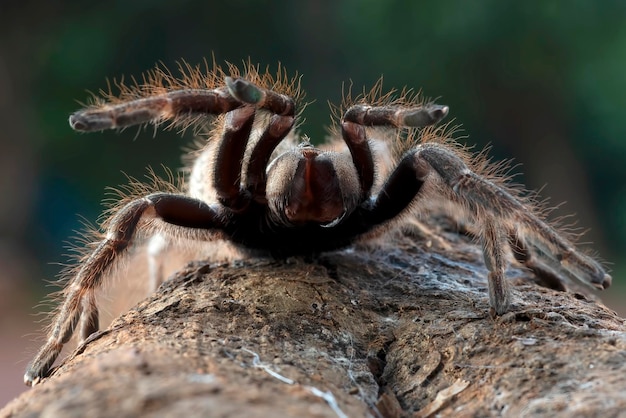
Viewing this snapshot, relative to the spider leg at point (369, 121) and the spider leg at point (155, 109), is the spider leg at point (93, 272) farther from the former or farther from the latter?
the spider leg at point (369, 121)

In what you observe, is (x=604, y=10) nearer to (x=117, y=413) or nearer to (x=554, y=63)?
(x=554, y=63)

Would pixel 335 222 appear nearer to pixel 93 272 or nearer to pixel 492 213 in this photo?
pixel 492 213

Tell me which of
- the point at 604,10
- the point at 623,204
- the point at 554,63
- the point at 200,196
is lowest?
the point at 200,196

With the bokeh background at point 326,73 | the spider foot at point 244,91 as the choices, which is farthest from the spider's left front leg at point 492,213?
the bokeh background at point 326,73

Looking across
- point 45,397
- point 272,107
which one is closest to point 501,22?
point 272,107

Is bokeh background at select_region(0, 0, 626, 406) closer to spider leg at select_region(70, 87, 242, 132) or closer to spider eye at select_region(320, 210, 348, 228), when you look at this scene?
spider eye at select_region(320, 210, 348, 228)

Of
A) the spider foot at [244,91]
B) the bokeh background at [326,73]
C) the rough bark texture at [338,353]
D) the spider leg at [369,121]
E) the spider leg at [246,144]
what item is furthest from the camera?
the bokeh background at [326,73]
